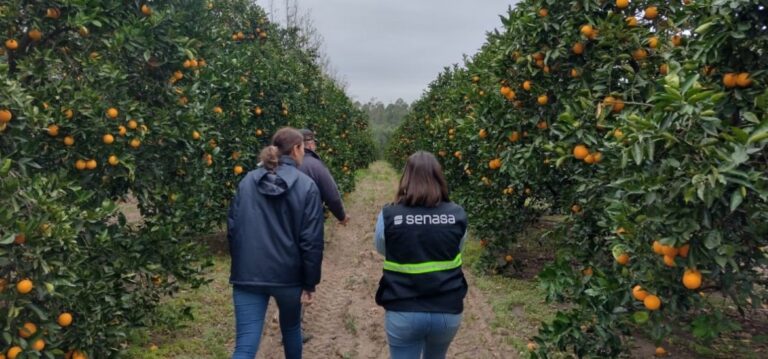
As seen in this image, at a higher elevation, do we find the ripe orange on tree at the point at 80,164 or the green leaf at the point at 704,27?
the green leaf at the point at 704,27

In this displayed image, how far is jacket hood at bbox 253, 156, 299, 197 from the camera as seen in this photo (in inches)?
126

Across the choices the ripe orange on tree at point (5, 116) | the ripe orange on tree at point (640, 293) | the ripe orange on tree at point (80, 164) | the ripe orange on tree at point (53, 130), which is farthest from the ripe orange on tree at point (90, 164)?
the ripe orange on tree at point (640, 293)

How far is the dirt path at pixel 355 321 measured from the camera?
15.7 feet

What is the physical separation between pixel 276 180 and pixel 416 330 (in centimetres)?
115

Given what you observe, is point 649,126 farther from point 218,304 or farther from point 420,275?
point 218,304

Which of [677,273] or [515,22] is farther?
[515,22]

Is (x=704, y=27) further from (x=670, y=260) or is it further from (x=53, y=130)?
(x=53, y=130)

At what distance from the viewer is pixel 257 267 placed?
125 inches

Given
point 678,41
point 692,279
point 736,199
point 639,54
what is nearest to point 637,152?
point 736,199

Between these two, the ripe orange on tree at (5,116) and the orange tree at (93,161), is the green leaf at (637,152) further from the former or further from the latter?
the ripe orange on tree at (5,116)

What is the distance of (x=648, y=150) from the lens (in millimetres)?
2279

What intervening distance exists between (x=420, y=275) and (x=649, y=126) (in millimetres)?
1214

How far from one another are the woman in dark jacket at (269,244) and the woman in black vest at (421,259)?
57cm

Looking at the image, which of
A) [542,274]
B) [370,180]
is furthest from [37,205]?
[370,180]
